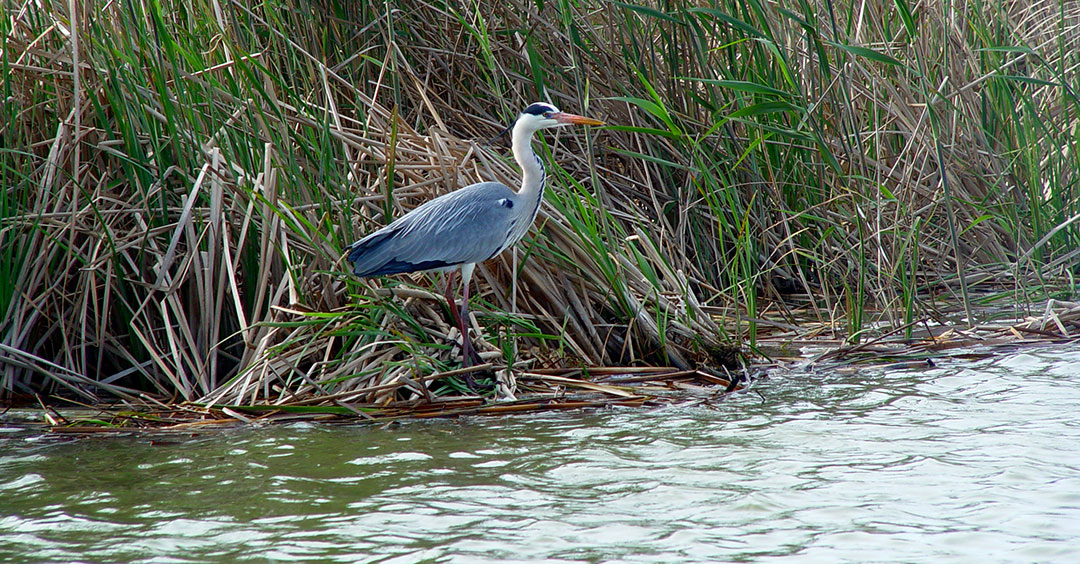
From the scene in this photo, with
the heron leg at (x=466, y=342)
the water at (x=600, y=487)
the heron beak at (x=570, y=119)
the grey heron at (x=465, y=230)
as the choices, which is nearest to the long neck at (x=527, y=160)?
the grey heron at (x=465, y=230)

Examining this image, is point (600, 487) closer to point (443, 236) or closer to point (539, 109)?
point (443, 236)

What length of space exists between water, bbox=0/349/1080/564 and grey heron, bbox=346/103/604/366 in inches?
28.7

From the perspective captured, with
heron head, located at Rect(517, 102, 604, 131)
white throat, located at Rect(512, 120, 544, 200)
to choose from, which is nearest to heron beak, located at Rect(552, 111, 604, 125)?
heron head, located at Rect(517, 102, 604, 131)

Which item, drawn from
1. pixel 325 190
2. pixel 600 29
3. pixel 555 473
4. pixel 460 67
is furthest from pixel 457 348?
pixel 600 29

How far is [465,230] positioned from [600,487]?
1.58 metres

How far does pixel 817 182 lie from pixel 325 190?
8.77 ft

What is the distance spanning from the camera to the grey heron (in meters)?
4.20

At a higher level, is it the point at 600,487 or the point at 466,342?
the point at 466,342

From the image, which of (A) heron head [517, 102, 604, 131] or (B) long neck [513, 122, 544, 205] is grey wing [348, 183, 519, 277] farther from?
(A) heron head [517, 102, 604, 131]

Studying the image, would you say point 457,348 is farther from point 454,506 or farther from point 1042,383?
point 1042,383

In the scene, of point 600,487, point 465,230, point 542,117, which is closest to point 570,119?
point 542,117

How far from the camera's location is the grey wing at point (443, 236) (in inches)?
165

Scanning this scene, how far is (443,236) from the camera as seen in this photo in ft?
13.9

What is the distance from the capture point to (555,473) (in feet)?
10.3
